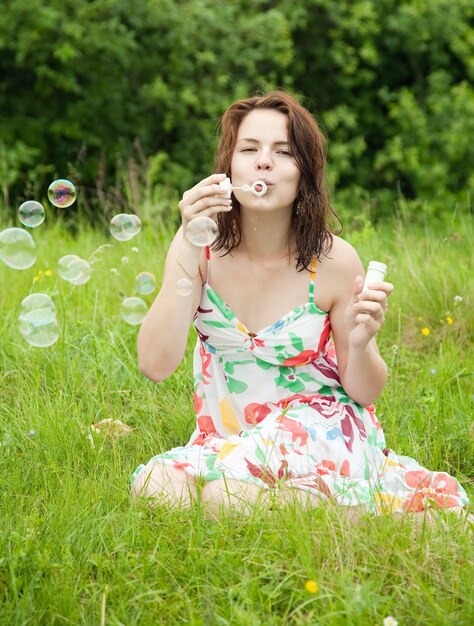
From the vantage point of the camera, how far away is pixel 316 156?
2564mm

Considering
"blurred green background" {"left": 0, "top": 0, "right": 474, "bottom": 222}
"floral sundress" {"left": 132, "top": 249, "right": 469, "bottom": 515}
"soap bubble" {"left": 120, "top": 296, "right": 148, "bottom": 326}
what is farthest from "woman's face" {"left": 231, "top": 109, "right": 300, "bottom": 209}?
"blurred green background" {"left": 0, "top": 0, "right": 474, "bottom": 222}

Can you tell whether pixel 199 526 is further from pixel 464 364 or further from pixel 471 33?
pixel 471 33

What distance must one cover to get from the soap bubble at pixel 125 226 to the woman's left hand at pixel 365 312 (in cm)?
78

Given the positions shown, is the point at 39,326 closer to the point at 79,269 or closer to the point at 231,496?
the point at 79,269

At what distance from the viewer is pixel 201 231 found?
2.31 m

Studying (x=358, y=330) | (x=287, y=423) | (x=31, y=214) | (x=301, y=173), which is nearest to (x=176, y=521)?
(x=287, y=423)

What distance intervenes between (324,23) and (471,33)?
1.37m

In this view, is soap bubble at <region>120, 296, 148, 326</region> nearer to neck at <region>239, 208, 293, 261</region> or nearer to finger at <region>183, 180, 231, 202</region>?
neck at <region>239, 208, 293, 261</region>

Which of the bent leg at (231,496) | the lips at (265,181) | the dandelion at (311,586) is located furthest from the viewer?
the lips at (265,181)

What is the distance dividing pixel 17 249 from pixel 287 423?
3.37 ft

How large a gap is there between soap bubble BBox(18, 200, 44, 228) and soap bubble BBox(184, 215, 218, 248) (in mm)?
806

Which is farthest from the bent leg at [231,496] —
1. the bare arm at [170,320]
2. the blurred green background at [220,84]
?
the blurred green background at [220,84]

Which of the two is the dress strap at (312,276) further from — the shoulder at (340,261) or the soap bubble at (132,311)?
the soap bubble at (132,311)

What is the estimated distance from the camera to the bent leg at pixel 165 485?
2343 mm
